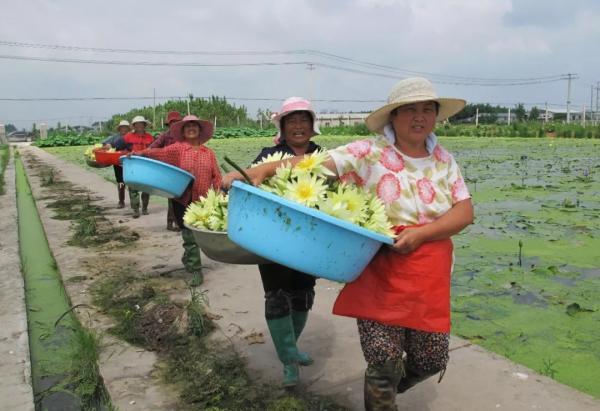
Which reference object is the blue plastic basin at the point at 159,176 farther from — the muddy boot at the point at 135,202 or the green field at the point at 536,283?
the muddy boot at the point at 135,202

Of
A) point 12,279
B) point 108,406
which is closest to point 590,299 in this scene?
point 108,406

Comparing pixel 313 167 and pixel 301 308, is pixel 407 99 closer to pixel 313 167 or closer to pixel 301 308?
pixel 313 167

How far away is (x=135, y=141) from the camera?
8406mm

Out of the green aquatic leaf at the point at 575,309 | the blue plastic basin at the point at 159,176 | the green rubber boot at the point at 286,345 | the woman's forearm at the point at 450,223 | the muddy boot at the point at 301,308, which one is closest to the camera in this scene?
the woman's forearm at the point at 450,223

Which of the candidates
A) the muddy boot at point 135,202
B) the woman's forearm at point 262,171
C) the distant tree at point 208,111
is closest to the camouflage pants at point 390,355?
the woman's forearm at point 262,171

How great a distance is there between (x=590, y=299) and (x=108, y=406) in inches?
134

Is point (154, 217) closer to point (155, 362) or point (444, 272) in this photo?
point (155, 362)

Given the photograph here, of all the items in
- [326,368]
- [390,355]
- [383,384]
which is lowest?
[326,368]

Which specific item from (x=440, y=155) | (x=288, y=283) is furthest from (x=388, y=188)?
(x=288, y=283)

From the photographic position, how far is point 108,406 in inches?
106

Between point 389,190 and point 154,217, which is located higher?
point 389,190

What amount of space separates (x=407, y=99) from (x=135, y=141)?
691 centimetres

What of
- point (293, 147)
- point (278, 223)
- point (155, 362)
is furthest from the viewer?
point (155, 362)

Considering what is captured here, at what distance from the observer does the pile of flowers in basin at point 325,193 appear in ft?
6.55
